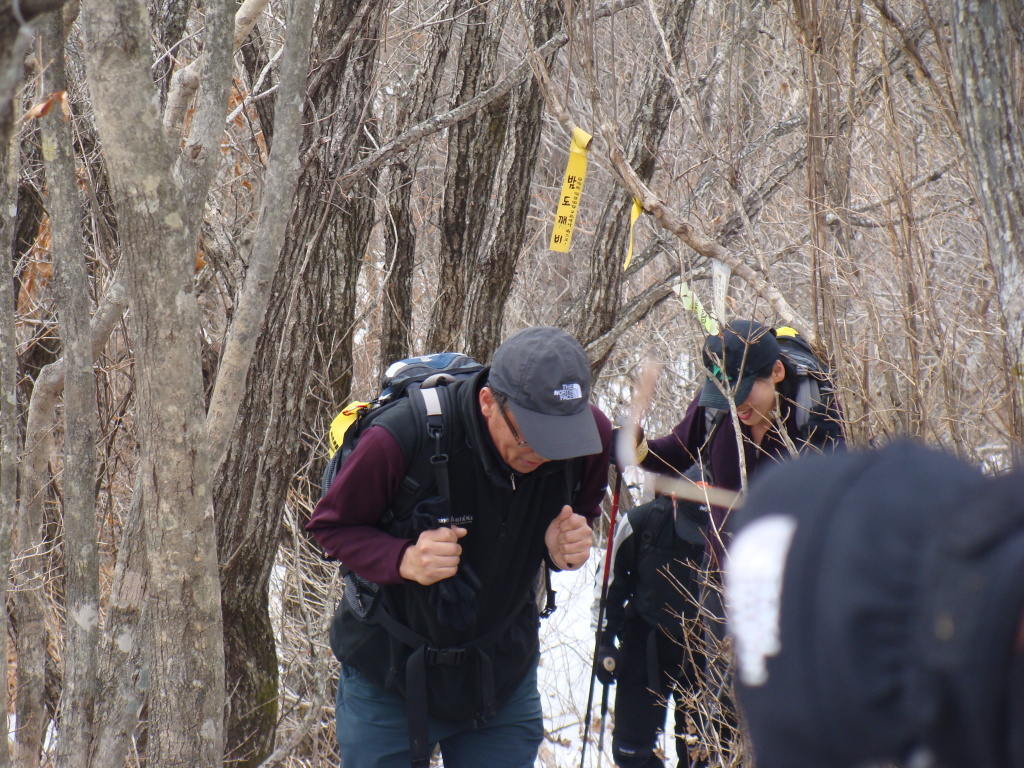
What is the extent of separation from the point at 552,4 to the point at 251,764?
3.97 meters

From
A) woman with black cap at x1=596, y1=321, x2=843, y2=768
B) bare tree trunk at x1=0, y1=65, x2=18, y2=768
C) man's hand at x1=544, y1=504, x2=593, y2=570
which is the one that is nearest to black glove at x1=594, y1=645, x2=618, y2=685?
woman with black cap at x1=596, y1=321, x2=843, y2=768

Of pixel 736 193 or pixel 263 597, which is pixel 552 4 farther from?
pixel 263 597

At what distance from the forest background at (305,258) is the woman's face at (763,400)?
0.72 ft

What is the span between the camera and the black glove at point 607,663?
3.71 meters

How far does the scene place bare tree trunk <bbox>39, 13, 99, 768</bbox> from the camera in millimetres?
2273

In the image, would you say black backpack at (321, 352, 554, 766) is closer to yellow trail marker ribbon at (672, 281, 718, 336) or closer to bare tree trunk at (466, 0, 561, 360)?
yellow trail marker ribbon at (672, 281, 718, 336)

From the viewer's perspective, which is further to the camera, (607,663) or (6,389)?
(607,663)

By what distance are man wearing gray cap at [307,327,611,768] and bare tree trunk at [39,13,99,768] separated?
758 millimetres

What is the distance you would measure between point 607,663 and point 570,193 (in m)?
2.01

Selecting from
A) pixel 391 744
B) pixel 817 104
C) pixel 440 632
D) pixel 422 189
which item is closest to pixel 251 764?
pixel 391 744

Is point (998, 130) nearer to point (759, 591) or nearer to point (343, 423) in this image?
point (759, 591)

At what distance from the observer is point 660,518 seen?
12.1ft

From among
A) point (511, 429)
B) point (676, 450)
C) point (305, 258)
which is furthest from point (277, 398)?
point (511, 429)

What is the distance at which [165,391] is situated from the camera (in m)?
1.76
